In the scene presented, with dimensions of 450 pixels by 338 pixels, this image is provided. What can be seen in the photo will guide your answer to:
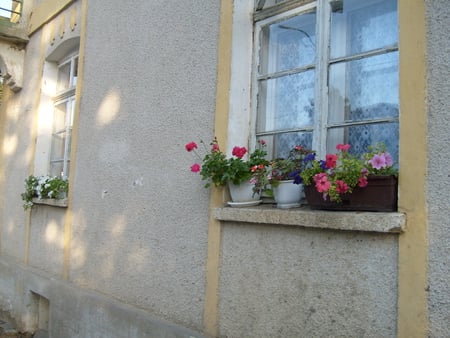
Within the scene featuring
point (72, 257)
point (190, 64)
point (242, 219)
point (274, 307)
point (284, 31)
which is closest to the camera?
point (274, 307)

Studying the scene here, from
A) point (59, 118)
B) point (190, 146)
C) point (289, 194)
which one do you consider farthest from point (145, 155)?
point (59, 118)

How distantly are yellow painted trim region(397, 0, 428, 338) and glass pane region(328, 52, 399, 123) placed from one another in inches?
9.8

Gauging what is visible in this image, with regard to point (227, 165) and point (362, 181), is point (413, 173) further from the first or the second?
point (227, 165)

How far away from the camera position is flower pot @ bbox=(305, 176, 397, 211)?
2.22 m

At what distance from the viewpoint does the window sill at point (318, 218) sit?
7.06 ft

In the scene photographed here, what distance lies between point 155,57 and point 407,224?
103 inches

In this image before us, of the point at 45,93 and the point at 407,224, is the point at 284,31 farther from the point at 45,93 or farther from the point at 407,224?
the point at 45,93

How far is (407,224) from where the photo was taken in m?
2.14

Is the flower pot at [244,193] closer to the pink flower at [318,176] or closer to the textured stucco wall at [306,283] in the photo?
the textured stucco wall at [306,283]

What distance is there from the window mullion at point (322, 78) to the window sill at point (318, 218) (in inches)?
17.5

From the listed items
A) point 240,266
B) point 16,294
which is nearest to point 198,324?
point 240,266

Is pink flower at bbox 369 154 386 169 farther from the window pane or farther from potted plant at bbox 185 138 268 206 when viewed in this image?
the window pane

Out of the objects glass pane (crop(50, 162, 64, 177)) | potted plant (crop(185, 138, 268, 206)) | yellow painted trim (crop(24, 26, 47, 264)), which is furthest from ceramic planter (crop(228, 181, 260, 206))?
yellow painted trim (crop(24, 26, 47, 264))

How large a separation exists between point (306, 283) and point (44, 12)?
5.53 meters
